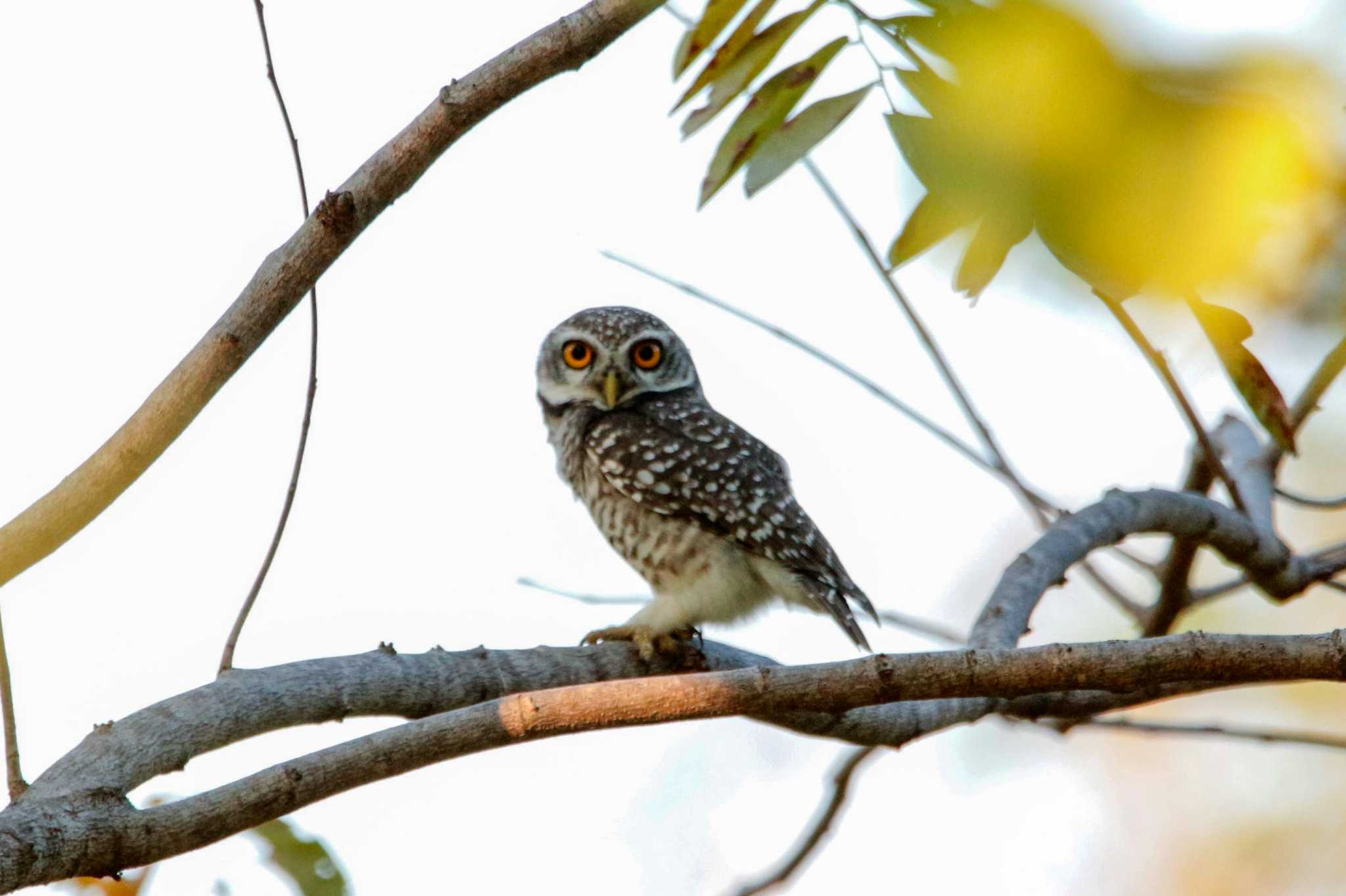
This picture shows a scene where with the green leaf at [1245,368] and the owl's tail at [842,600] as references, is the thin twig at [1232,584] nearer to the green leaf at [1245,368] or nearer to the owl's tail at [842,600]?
the owl's tail at [842,600]

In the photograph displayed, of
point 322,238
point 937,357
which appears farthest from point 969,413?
point 322,238

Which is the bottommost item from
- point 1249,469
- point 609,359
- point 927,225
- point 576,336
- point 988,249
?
point 988,249

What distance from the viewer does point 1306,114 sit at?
119 cm

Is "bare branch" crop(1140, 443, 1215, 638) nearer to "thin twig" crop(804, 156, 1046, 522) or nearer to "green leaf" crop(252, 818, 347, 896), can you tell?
"thin twig" crop(804, 156, 1046, 522)

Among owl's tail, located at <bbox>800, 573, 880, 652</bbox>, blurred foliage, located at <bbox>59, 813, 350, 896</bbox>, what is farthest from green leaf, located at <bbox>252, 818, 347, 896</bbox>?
owl's tail, located at <bbox>800, 573, 880, 652</bbox>

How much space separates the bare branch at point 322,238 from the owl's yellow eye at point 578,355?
307 cm

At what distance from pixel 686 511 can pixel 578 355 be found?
1204 mm

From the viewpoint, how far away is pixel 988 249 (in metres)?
1.62

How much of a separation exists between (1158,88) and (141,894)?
2.11 m

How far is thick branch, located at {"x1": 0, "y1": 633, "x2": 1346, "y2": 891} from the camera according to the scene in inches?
76.9

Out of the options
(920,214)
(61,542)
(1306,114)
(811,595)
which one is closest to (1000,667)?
(920,214)

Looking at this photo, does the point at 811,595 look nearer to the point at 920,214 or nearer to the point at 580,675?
the point at 580,675

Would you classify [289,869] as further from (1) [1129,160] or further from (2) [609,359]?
(2) [609,359]

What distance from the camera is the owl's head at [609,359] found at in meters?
5.37
